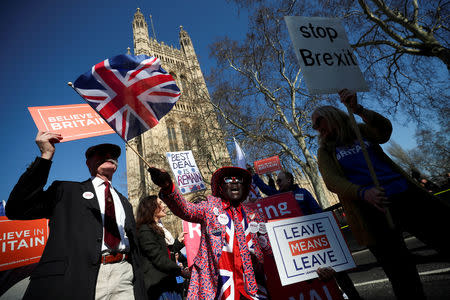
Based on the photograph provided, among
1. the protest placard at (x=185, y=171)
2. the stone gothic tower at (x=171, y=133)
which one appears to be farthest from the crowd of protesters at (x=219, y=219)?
the stone gothic tower at (x=171, y=133)

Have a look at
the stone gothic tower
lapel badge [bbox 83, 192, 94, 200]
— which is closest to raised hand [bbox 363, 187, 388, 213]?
lapel badge [bbox 83, 192, 94, 200]

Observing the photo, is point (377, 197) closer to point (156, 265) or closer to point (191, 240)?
point (156, 265)

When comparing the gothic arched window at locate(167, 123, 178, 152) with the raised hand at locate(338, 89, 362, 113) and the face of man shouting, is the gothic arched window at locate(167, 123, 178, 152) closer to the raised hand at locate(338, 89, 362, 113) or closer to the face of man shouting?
the face of man shouting

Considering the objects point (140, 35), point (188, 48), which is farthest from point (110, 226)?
point (188, 48)

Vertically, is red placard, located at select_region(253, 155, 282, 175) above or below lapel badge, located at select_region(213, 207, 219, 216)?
above

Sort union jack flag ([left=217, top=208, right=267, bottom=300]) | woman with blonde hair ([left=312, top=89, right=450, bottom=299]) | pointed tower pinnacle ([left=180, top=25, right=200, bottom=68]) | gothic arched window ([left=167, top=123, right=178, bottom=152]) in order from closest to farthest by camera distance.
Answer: woman with blonde hair ([left=312, top=89, right=450, bottom=299])
union jack flag ([left=217, top=208, right=267, bottom=300])
gothic arched window ([left=167, top=123, right=178, bottom=152])
pointed tower pinnacle ([left=180, top=25, right=200, bottom=68])

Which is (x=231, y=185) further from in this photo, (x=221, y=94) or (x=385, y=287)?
(x=221, y=94)

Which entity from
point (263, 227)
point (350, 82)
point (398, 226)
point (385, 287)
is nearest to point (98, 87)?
point (263, 227)

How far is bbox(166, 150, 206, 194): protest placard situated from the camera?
8258 mm

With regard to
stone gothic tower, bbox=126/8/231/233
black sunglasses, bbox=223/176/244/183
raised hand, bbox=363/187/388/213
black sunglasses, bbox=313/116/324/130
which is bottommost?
raised hand, bbox=363/187/388/213

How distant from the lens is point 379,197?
4.69 feet

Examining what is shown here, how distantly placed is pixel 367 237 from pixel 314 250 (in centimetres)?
47

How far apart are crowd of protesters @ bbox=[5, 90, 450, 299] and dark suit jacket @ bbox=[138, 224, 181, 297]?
48 centimetres

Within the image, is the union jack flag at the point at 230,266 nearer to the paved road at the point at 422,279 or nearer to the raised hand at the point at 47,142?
the paved road at the point at 422,279
